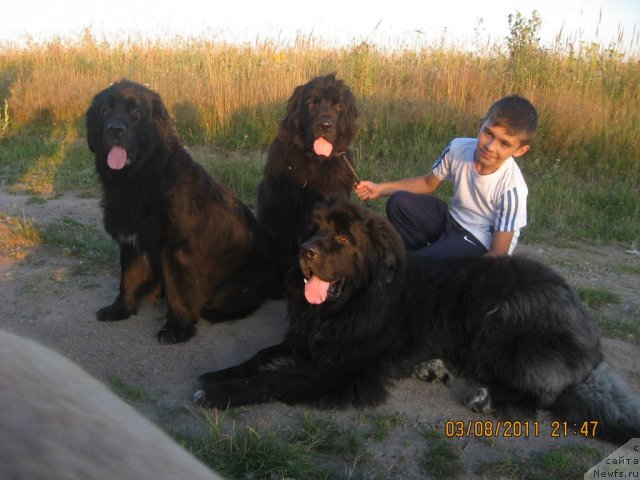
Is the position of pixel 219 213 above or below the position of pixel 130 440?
below

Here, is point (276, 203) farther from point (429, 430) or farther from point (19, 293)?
point (429, 430)

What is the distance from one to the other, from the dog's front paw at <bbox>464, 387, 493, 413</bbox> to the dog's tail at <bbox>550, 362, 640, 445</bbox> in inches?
14.2

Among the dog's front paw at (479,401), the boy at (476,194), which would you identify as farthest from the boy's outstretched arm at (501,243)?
the dog's front paw at (479,401)

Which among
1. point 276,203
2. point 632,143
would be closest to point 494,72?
point 632,143

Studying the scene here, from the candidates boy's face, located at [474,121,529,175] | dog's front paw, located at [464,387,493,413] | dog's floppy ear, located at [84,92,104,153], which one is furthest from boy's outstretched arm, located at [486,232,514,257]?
dog's floppy ear, located at [84,92,104,153]

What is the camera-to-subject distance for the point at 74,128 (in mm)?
9969

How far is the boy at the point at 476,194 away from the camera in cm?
412

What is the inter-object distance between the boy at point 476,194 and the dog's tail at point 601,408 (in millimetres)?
1186

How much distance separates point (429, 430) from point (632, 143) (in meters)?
6.83

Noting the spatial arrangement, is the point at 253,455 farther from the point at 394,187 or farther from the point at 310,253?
the point at 394,187

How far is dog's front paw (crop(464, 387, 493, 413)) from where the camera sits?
3.28 m

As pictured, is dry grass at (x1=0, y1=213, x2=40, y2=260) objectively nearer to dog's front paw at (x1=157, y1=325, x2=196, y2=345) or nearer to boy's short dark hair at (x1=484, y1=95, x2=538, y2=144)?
dog's front paw at (x1=157, y1=325, x2=196, y2=345)

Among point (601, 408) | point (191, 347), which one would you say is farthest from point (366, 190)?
point (601, 408)

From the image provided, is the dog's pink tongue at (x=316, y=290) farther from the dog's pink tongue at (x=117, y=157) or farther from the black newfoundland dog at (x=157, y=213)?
the dog's pink tongue at (x=117, y=157)
